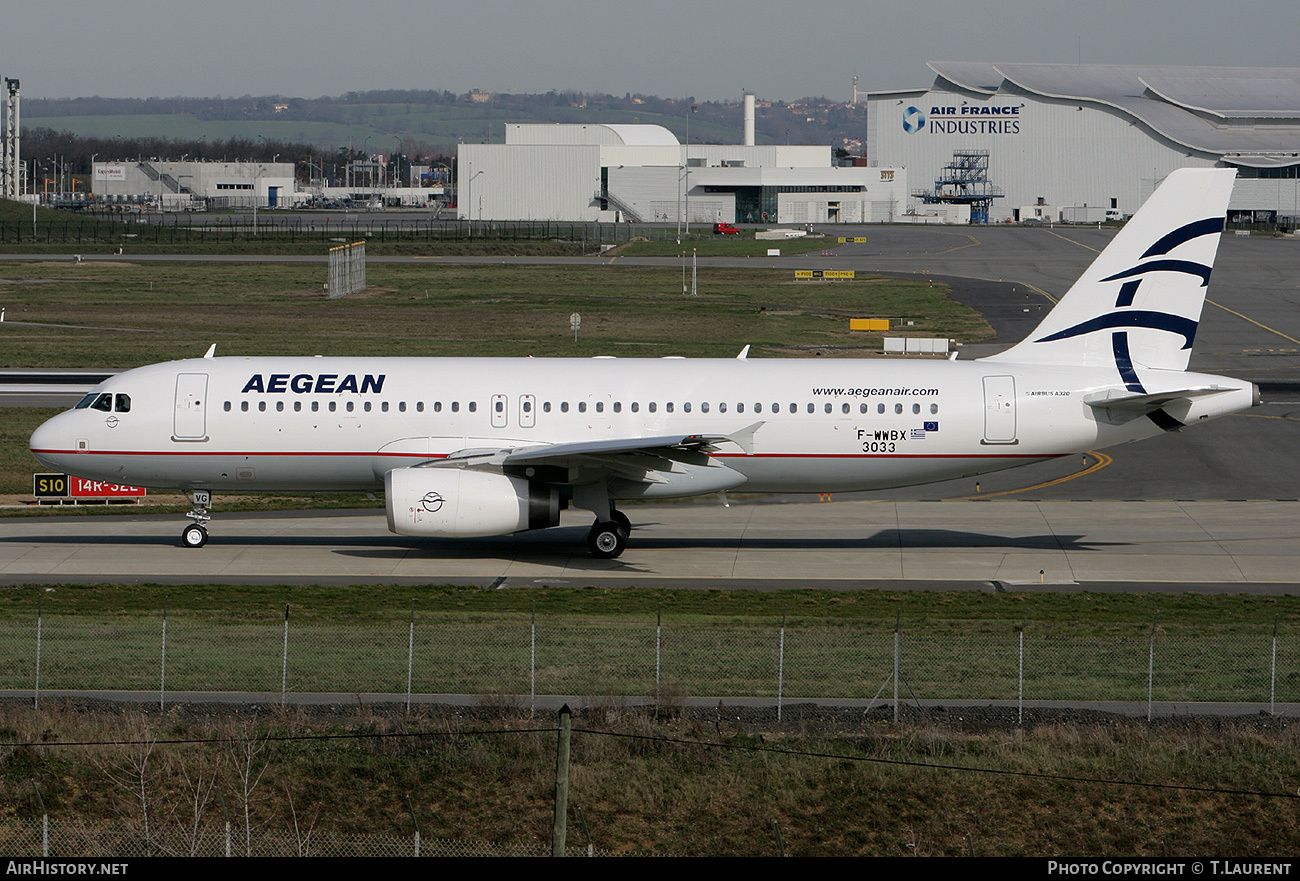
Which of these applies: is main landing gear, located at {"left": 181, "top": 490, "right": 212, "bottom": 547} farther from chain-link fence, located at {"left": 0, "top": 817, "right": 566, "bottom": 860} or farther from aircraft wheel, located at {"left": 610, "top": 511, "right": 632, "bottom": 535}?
chain-link fence, located at {"left": 0, "top": 817, "right": 566, "bottom": 860}

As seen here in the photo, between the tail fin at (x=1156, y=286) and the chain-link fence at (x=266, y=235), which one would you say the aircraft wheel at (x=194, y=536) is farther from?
the chain-link fence at (x=266, y=235)

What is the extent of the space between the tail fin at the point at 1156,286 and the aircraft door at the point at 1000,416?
6.64ft

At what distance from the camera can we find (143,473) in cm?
3678

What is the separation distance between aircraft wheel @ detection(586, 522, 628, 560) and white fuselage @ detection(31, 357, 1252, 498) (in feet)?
4.01

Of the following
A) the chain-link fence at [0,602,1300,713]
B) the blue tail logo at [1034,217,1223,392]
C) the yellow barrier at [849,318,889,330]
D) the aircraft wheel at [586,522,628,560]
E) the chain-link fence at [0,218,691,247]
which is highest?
the chain-link fence at [0,218,691,247]

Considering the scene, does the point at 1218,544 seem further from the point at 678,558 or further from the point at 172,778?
the point at 172,778

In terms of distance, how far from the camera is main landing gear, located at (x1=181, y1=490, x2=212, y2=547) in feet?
123

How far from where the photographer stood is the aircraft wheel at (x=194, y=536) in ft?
123

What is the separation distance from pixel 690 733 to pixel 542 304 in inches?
3197

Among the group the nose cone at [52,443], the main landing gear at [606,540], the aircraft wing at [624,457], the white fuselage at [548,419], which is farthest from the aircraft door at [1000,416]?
the nose cone at [52,443]

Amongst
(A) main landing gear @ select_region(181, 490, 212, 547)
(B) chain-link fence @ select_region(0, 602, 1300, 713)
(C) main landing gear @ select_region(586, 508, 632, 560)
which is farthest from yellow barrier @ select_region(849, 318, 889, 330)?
(B) chain-link fence @ select_region(0, 602, 1300, 713)

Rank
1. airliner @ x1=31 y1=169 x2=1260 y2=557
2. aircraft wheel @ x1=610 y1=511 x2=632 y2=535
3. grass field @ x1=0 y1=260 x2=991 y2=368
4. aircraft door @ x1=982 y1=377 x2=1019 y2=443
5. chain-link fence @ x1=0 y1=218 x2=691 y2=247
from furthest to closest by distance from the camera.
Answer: chain-link fence @ x1=0 y1=218 x2=691 y2=247
grass field @ x1=0 y1=260 x2=991 y2=368
aircraft wheel @ x1=610 y1=511 x2=632 y2=535
aircraft door @ x1=982 y1=377 x2=1019 y2=443
airliner @ x1=31 y1=169 x2=1260 y2=557

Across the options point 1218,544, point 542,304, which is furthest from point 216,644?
point 542,304

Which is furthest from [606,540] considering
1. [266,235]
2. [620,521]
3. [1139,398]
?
[266,235]
